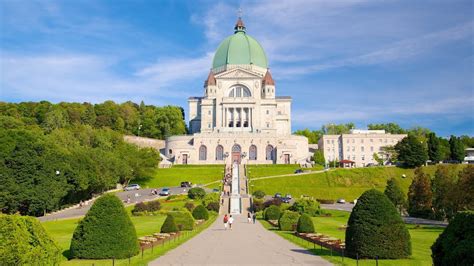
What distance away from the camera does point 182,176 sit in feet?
253

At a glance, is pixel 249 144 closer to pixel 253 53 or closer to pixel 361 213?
pixel 253 53

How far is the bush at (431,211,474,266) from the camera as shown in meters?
11.6

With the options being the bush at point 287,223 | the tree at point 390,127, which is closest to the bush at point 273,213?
the bush at point 287,223

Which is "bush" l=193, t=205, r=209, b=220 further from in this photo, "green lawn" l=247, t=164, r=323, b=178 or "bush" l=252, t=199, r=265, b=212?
"green lawn" l=247, t=164, r=323, b=178

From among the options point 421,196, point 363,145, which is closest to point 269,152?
point 363,145

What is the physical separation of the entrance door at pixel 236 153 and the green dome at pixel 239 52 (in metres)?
22.9

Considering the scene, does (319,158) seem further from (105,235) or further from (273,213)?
(105,235)

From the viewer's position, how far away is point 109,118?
375 feet

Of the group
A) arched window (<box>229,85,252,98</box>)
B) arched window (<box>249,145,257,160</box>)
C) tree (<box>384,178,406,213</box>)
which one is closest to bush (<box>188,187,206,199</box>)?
tree (<box>384,178,406,213</box>)

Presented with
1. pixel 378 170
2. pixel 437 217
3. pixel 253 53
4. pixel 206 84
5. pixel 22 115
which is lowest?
pixel 437 217

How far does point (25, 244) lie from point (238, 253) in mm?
10176

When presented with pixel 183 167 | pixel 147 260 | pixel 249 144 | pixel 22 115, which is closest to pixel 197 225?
pixel 147 260

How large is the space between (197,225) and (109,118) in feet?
273

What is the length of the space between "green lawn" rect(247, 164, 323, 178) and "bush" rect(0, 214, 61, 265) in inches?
2459
